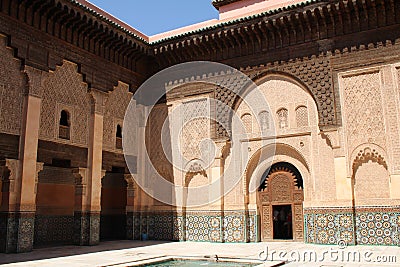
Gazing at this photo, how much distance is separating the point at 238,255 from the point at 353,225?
243cm

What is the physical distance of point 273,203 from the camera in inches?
342

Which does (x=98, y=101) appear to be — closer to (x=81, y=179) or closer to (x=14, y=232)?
(x=81, y=179)

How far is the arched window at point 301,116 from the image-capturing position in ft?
27.4

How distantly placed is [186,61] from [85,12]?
2.56 meters

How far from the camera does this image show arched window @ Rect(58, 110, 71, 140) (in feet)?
26.8

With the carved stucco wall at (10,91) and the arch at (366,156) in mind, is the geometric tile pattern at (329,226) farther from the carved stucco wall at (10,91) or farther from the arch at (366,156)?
the carved stucco wall at (10,91)

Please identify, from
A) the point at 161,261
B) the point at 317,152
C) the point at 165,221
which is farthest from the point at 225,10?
the point at 161,261

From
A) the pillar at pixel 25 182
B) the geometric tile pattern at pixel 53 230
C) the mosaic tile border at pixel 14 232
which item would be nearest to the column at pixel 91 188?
the geometric tile pattern at pixel 53 230

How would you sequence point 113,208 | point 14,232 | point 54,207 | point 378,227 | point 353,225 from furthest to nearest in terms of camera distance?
1. point 113,208
2. point 54,207
3. point 353,225
4. point 378,227
5. point 14,232

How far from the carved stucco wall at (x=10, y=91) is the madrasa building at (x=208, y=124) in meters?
0.02

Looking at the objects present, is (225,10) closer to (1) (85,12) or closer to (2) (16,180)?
(1) (85,12)

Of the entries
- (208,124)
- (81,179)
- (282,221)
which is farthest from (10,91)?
(282,221)

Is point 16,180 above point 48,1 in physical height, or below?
below

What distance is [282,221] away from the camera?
8914mm
